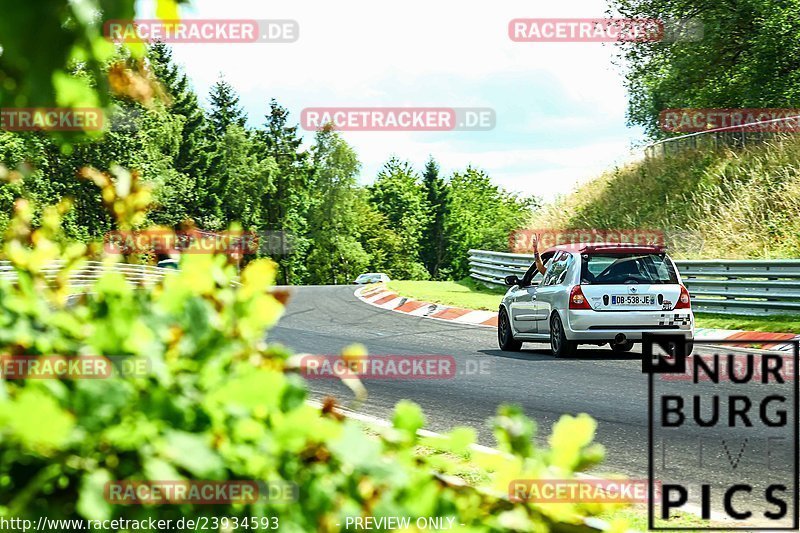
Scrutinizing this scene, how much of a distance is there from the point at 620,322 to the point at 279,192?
8260 centimetres

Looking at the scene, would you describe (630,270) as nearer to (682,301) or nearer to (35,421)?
(682,301)

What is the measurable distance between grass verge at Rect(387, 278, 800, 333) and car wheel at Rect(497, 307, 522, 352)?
444 centimetres

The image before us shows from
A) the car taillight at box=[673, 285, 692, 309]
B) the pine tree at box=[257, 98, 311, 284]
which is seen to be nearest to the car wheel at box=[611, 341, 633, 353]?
the car taillight at box=[673, 285, 692, 309]

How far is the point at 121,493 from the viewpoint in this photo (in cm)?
191

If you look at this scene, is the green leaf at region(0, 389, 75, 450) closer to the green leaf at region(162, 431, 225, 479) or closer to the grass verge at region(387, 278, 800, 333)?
the green leaf at region(162, 431, 225, 479)

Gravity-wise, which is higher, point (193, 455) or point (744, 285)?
point (193, 455)

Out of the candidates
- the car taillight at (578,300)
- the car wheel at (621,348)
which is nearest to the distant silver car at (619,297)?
the car taillight at (578,300)

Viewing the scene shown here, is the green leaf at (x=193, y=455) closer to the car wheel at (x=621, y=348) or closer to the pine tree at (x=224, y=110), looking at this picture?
the car wheel at (x=621, y=348)

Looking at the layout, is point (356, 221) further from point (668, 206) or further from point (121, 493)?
point (121, 493)

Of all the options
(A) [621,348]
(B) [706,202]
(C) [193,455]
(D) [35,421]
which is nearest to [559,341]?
(A) [621,348]

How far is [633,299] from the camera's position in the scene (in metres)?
14.3

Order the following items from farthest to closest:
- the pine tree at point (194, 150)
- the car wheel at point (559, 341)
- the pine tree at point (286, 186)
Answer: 1. the pine tree at point (286, 186)
2. the pine tree at point (194, 150)
3. the car wheel at point (559, 341)

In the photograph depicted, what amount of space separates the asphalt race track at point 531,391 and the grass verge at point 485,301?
2.65m

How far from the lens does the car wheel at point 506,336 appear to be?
53.1 feet
